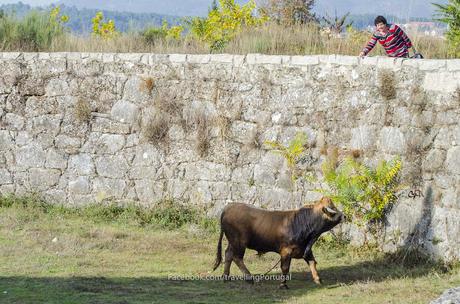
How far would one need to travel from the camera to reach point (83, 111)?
1783cm

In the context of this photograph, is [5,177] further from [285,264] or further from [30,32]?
[285,264]

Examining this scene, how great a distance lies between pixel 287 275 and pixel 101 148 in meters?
6.28

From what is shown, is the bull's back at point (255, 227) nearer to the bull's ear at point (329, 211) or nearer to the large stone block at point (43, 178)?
the bull's ear at point (329, 211)

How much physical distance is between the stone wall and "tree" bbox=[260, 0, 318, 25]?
16.1 feet

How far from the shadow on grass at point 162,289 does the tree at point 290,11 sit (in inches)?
358

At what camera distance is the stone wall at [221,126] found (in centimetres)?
1457

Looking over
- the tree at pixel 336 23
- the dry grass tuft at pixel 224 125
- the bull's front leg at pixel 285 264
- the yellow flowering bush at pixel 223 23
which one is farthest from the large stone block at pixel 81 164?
the bull's front leg at pixel 285 264

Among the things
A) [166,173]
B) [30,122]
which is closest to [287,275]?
[166,173]

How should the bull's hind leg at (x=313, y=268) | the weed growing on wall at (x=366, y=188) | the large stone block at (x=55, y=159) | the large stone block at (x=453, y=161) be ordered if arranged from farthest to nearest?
the large stone block at (x=55, y=159)
the weed growing on wall at (x=366, y=188)
the large stone block at (x=453, y=161)
the bull's hind leg at (x=313, y=268)

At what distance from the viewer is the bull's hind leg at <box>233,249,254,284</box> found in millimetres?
12883

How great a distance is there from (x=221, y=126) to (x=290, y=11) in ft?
24.4

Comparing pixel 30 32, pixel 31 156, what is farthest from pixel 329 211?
pixel 30 32

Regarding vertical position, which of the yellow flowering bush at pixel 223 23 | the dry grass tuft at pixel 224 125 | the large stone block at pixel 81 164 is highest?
the yellow flowering bush at pixel 223 23

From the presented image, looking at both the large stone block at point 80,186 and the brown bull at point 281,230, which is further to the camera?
the large stone block at point 80,186
